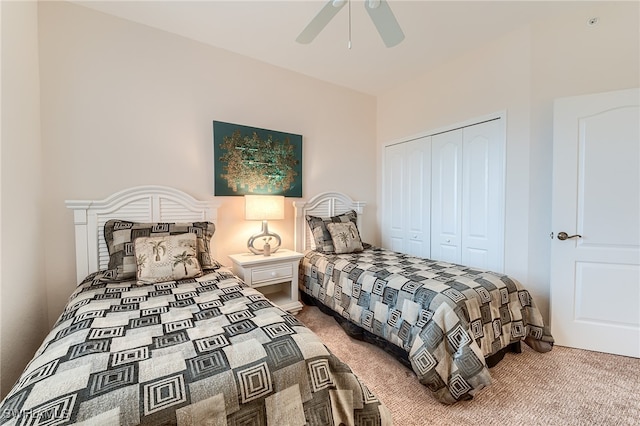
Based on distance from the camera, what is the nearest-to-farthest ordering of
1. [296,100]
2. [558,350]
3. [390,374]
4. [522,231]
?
[390,374], [558,350], [522,231], [296,100]

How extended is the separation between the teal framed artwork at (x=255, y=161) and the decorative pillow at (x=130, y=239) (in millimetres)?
585

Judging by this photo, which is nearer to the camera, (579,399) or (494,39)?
(579,399)

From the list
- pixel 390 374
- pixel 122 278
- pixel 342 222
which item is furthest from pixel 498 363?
pixel 122 278

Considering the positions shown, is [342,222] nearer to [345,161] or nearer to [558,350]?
[345,161]

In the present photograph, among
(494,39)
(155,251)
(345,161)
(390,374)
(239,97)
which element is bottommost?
(390,374)

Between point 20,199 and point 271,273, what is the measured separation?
1.78 meters

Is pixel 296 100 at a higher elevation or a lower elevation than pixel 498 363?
higher

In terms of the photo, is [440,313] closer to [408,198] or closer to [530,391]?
[530,391]

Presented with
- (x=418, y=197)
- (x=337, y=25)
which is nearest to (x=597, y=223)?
(x=418, y=197)

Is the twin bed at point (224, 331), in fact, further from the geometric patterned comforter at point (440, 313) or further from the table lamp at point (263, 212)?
the table lamp at point (263, 212)

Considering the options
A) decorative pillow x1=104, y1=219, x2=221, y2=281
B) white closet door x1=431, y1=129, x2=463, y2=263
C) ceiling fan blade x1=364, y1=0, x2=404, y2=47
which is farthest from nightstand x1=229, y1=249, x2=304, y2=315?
ceiling fan blade x1=364, y1=0, x2=404, y2=47

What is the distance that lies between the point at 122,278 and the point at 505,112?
3533 millimetres

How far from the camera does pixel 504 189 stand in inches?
97.3

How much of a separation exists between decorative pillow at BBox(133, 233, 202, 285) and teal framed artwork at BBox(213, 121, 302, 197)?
0.82m
